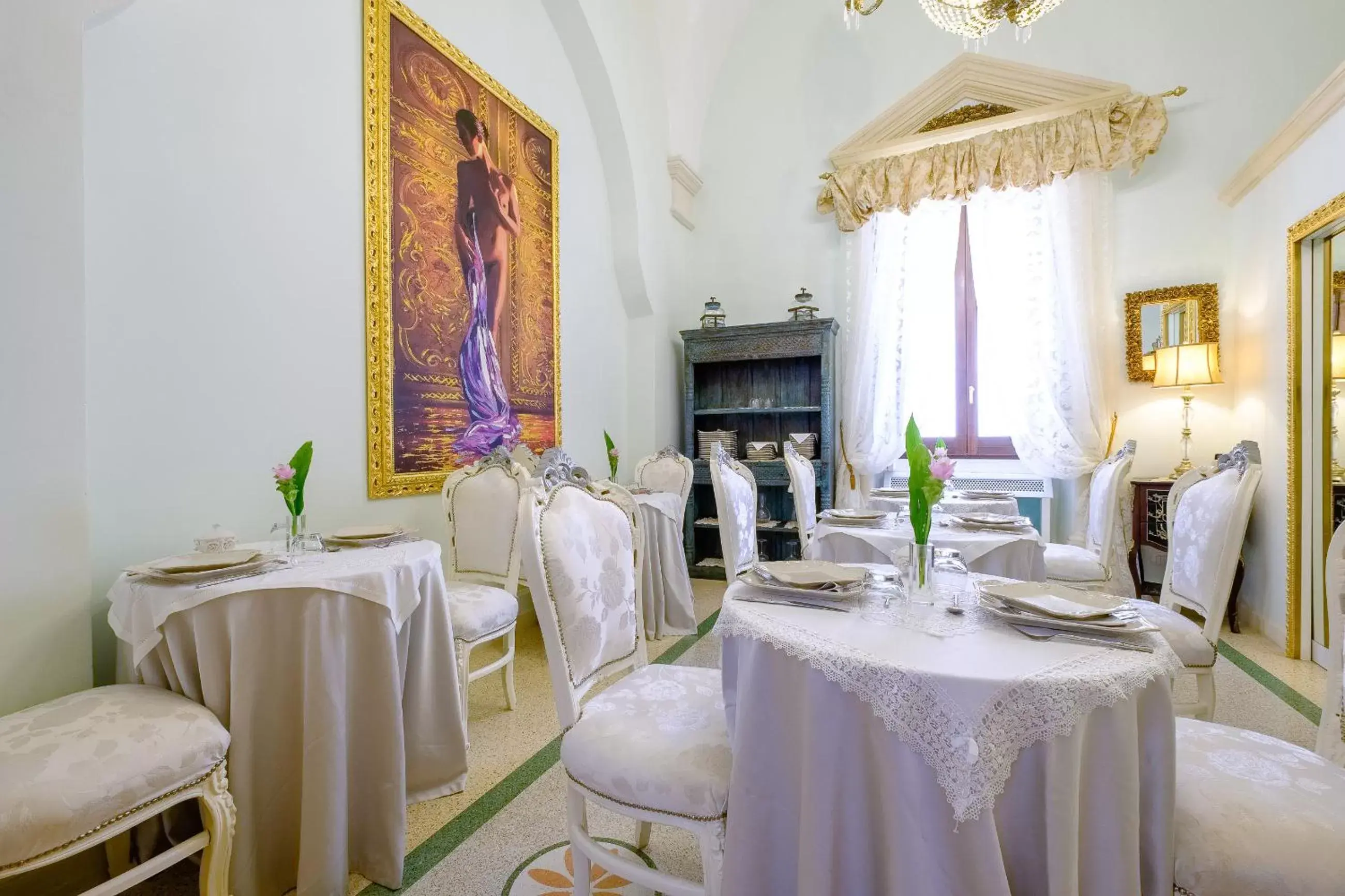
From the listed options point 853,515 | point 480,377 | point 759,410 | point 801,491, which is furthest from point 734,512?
point 759,410

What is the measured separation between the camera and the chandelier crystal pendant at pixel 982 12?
9.47ft

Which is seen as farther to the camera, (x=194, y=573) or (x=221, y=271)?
(x=221, y=271)

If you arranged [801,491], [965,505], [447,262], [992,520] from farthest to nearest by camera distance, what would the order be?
[801,491] < [447,262] < [965,505] < [992,520]

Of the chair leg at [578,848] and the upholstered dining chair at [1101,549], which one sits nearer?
the chair leg at [578,848]

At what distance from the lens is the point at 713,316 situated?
5.17 metres

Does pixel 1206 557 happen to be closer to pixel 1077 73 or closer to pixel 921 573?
pixel 921 573

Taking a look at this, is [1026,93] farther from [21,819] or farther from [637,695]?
[21,819]

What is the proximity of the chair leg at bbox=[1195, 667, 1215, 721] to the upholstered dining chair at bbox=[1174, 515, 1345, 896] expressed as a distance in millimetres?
611

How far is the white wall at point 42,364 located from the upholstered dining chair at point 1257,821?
2486 mm

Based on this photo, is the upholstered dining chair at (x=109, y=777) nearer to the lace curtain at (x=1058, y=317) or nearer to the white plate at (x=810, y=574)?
the white plate at (x=810, y=574)

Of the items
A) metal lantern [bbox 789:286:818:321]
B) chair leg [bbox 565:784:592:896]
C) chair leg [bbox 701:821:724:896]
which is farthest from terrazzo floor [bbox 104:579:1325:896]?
metal lantern [bbox 789:286:818:321]

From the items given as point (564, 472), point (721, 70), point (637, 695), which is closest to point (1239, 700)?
point (637, 695)

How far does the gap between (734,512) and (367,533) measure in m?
1.39
